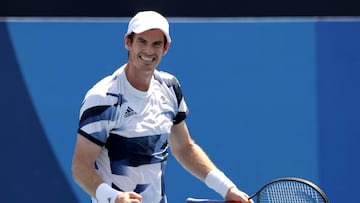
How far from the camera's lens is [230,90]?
5.21 meters

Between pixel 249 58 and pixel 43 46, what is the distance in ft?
3.78

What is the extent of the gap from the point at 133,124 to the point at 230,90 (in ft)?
5.74

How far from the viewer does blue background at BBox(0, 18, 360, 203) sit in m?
5.18

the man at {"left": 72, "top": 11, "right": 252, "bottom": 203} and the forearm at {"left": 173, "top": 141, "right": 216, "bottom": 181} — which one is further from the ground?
the man at {"left": 72, "top": 11, "right": 252, "bottom": 203}

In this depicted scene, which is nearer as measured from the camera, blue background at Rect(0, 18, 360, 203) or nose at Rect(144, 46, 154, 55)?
nose at Rect(144, 46, 154, 55)

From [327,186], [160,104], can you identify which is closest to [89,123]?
[160,104]

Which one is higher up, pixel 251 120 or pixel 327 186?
pixel 251 120

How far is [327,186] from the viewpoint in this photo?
17.0 feet

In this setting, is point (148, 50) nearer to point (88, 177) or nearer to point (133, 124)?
point (133, 124)

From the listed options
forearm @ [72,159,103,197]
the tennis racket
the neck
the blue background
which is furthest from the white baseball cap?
the blue background

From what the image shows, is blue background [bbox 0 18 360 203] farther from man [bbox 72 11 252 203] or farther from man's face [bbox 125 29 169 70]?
man's face [bbox 125 29 169 70]

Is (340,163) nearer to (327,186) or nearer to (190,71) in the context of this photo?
(327,186)

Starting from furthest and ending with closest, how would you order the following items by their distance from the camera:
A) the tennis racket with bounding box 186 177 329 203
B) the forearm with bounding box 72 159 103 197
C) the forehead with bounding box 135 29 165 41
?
the tennis racket with bounding box 186 177 329 203, the forehead with bounding box 135 29 165 41, the forearm with bounding box 72 159 103 197

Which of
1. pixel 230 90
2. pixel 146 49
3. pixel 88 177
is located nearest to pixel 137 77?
pixel 146 49
